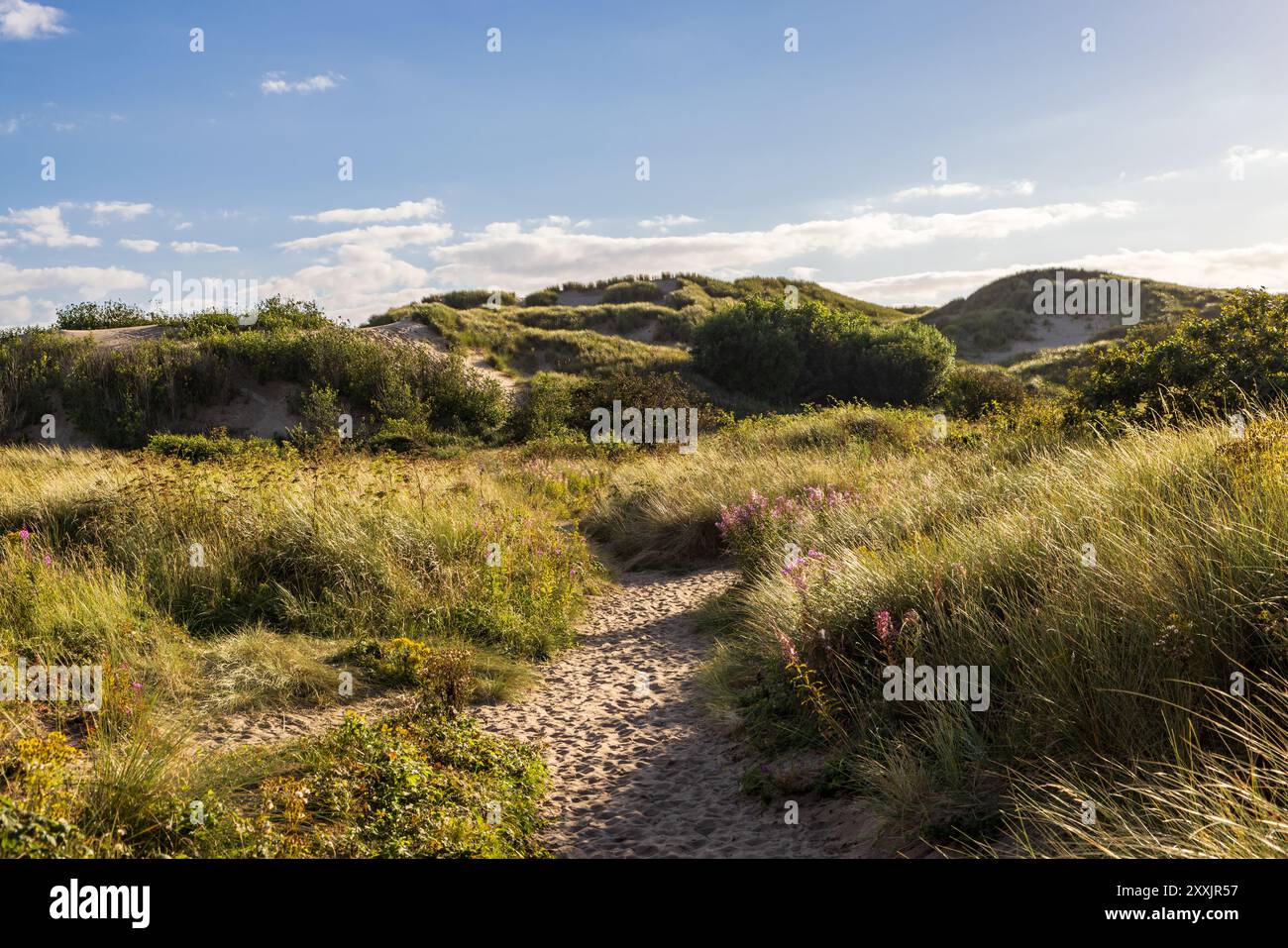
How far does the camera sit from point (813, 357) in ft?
118

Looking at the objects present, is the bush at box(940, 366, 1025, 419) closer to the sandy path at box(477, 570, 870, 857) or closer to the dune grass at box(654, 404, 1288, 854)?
the dune grass at box(654, 404, 1288, 854)

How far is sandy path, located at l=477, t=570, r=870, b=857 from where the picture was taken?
14.0 ft

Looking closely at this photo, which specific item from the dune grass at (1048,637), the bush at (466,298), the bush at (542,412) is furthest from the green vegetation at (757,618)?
the bush at (466,298)

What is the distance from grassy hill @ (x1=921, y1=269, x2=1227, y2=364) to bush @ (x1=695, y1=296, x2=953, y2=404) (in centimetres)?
2087

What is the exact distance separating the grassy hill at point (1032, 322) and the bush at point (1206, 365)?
44233 mm

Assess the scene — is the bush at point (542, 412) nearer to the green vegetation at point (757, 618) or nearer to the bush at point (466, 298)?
the green vegetation at point (757, 618)

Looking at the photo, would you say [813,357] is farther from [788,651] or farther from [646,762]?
[646,762]

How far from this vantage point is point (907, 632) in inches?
199

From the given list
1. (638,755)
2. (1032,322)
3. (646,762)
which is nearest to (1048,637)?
(646,762)

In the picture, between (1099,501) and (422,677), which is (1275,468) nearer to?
(1099,501)

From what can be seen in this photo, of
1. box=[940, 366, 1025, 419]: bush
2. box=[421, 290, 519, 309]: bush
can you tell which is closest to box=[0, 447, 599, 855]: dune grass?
box=[940, 366, 1025, 419]: bush

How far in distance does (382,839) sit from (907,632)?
320 cm

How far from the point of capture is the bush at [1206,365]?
32.7ft
